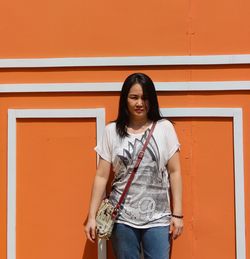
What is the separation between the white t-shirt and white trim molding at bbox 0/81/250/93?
0.35 metres

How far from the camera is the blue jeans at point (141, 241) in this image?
264 centimetres

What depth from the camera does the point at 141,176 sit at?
267 centimetres

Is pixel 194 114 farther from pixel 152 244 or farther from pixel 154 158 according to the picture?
pixel 152 244

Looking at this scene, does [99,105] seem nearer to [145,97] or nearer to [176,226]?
[145,97]

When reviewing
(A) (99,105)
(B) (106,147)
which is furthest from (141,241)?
(A) (99,105)

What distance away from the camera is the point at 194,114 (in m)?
2.99

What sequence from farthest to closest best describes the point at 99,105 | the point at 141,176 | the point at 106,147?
the point at 99,105 < the point at 106,147 < the point at 141,176

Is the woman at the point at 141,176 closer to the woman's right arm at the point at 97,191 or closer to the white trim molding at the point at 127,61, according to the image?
the woman's right arm at the point at 97,191

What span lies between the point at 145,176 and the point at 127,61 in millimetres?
794

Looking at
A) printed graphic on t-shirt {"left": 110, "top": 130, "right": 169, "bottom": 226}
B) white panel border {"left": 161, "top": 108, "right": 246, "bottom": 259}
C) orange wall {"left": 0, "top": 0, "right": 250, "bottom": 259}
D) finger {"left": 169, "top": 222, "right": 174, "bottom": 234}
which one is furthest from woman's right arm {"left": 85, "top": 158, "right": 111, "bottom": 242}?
white panel border {"left": 161, "top": 108, "right": 246, "bottom": 259}

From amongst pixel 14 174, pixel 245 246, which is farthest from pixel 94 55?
pixel 245 246

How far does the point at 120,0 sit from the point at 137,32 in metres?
0.24

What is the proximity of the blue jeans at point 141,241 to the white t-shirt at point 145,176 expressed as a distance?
0.04 meters

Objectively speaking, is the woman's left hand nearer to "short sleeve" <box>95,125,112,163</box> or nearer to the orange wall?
the orange wall
